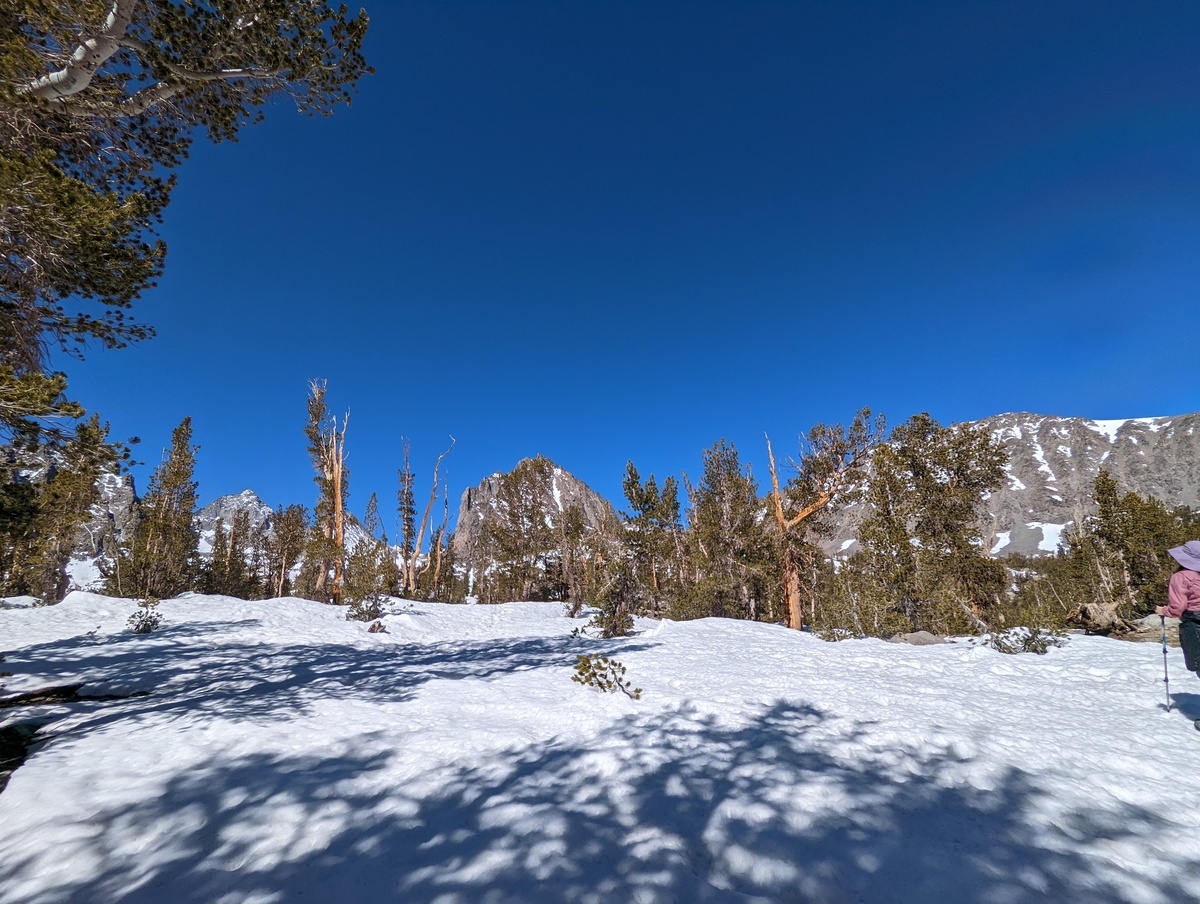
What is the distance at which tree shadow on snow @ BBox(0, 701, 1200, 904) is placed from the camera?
7.45 feet

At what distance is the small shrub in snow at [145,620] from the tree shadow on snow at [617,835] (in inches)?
417

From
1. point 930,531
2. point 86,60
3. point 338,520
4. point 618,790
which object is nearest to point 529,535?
point 338,520

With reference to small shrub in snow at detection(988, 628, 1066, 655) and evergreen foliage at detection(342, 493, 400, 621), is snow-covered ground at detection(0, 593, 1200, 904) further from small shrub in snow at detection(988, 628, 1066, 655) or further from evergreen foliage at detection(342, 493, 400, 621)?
evergreen foliage at detection(342, 493, 400, 621)

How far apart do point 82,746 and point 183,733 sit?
71cm

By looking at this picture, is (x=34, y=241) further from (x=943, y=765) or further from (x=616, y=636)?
(x=616, y=636)

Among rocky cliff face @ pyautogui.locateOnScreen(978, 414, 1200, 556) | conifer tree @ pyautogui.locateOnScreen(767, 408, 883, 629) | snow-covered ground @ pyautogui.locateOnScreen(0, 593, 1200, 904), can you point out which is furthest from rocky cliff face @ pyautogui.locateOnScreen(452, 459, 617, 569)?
rocky cliff face @ pyautogui.locateOnScreen(978, 414, 1200, 556)

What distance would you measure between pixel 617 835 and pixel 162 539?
27.6 m

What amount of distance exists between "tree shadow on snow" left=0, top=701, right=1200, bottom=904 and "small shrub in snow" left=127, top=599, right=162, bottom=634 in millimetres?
10600

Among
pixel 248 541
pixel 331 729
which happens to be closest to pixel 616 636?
pixel 331 729

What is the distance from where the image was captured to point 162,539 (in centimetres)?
2122

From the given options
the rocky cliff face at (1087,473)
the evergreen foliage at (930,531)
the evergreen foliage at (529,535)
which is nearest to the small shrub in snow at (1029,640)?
the evergreen foliage at (930,531)

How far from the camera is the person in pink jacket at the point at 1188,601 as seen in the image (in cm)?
470

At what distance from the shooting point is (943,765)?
11.7 ft

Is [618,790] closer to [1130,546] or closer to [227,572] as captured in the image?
[1130,546]
